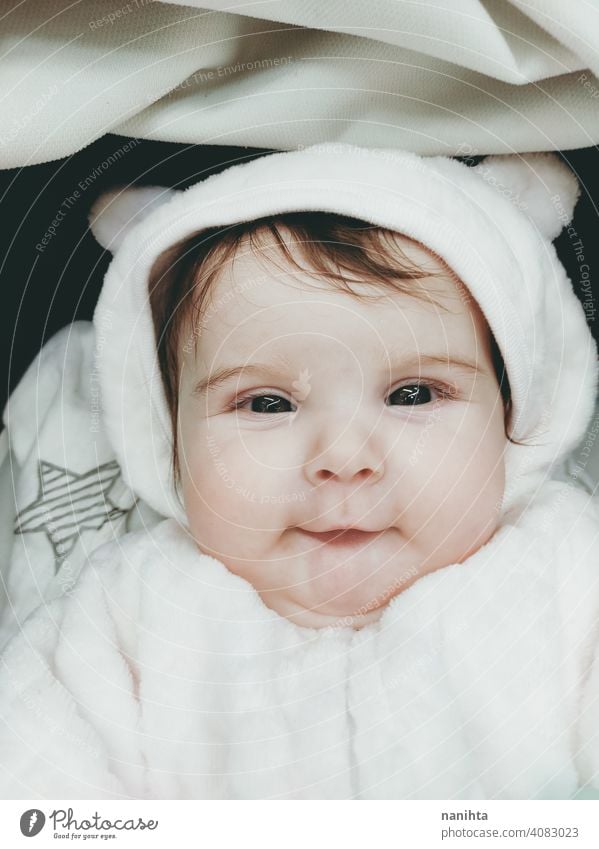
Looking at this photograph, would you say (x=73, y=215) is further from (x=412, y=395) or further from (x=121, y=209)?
(x=412, y=395)

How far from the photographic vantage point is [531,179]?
0.61 meters

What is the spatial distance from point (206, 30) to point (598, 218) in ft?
1.04

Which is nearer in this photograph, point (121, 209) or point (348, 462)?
point (348, 462)

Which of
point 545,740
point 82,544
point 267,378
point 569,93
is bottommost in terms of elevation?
point 545,740

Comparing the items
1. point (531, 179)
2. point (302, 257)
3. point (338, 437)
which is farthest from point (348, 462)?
point (531, 179)

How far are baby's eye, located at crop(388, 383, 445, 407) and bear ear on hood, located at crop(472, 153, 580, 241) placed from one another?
149 mm

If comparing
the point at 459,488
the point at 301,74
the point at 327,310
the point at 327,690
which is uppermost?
the point at 301,74

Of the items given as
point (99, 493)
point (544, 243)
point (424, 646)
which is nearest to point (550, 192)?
point (544, 243)

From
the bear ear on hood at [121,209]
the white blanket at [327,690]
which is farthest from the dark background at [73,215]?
the white blanket at [327,690]

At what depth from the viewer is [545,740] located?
53cm

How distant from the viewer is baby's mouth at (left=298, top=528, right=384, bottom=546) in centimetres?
56

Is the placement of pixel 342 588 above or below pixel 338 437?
below

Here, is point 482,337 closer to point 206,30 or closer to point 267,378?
point 267,378

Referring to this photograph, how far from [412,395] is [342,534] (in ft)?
0.34
